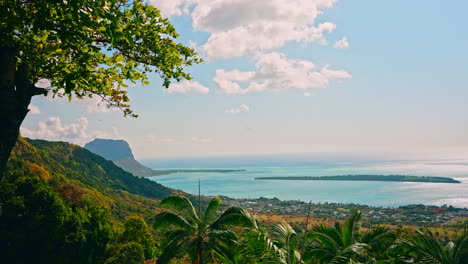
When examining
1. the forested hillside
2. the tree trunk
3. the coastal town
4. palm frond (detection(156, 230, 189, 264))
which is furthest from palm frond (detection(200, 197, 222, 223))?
the coastal town

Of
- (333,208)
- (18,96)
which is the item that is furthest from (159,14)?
(333,208)

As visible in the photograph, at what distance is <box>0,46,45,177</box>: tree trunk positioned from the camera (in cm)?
429

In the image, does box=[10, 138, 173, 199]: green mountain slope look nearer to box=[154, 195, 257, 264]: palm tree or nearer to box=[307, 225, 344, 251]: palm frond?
box=[154, 195, 257, 264]: palm tree

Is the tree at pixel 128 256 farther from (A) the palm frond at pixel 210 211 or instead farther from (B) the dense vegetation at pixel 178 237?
(A) the palm frond at pixel 210 211

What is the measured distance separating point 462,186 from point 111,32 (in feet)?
526

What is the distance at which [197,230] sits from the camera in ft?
32.6

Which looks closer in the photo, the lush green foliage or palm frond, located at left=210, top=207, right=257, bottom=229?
the lush green foliage

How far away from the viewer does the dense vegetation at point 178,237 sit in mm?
5918

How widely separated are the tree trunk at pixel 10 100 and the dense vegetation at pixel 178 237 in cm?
372

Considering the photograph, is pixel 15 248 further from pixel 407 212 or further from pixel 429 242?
pixel 407 212

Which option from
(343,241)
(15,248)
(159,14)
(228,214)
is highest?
(159,14)

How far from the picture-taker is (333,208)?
299ft

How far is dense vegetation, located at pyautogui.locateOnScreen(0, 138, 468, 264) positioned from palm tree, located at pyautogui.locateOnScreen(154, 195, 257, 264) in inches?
1.2

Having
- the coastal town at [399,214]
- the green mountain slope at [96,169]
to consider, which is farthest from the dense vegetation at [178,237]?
the green mountain slope at [96,169]
